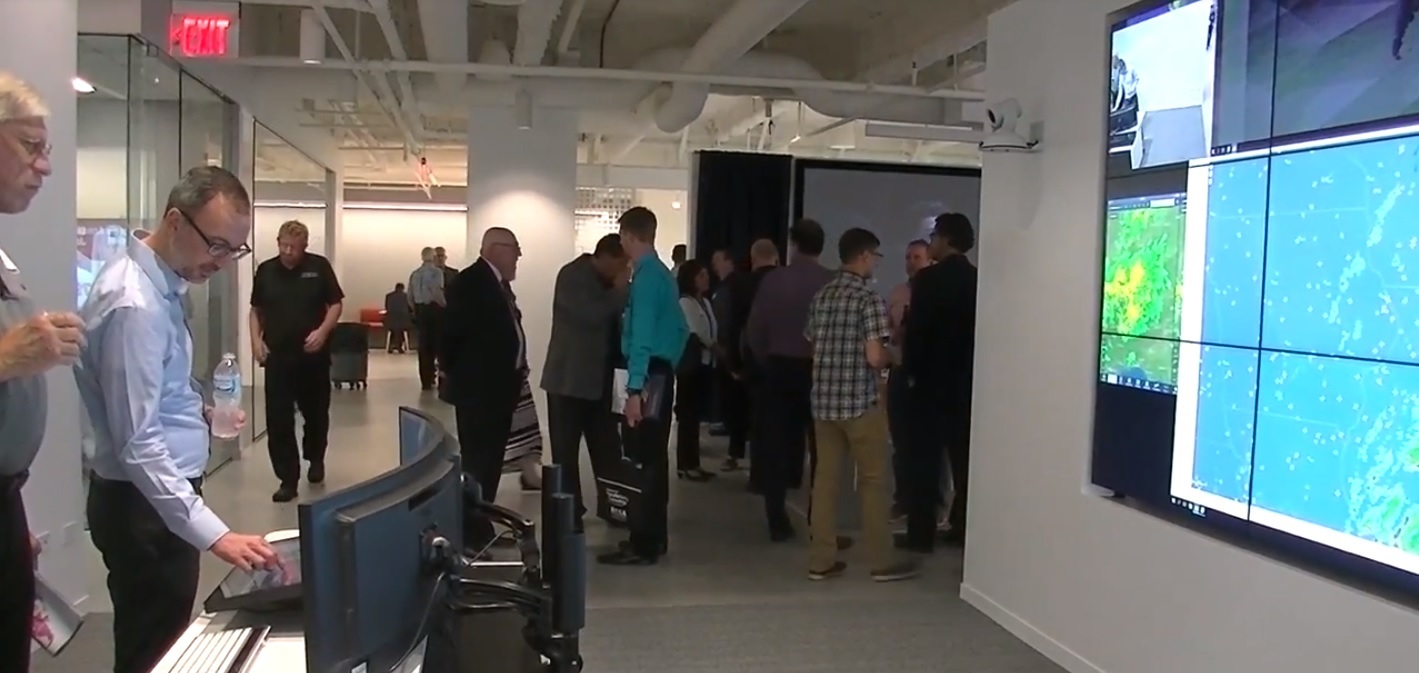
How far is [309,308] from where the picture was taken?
21.0 feet

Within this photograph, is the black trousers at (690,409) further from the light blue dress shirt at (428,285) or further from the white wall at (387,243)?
the white wall at (387,243)

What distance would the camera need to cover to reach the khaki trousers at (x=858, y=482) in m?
4.95

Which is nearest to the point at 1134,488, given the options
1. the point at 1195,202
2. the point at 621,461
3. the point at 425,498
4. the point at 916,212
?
the point at 1195,202

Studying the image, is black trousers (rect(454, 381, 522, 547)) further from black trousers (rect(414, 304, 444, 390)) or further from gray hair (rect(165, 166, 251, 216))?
black trousers (rect(414, 304, 444, 390))

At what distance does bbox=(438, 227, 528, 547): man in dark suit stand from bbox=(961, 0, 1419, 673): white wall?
2197mm

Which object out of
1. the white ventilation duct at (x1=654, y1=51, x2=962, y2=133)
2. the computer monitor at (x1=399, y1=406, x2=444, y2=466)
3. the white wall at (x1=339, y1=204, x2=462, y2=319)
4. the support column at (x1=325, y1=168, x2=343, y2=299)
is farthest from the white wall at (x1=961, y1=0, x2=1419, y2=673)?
the white wall at (x1=339, y1=204, x2=462, y2=319)

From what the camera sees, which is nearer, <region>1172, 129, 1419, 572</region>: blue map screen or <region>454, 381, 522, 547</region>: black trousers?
<region>1172, 129, 1419, 572</region>: blue map screen

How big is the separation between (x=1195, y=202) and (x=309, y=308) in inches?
190

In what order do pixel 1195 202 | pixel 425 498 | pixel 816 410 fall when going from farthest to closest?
pixel 816 410
pixel 1195 202
pixel 425 498

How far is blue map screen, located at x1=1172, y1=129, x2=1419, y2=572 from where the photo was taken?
8.61 ft

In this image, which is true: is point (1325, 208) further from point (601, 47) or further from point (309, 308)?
point (601, 47)

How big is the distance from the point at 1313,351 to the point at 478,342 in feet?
11.7

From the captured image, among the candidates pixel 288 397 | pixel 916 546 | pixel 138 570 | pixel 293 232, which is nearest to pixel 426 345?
pixel 288 397

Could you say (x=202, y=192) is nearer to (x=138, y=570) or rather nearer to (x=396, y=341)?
(x=138, y=570)
